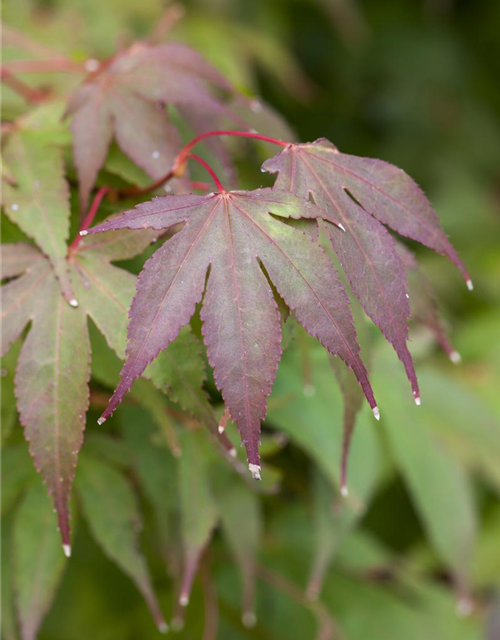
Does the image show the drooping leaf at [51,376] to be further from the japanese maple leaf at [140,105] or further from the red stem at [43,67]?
the red stem at [43,67]

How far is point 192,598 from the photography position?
1097 mm

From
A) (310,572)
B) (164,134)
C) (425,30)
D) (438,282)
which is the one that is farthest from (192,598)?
(425,30)

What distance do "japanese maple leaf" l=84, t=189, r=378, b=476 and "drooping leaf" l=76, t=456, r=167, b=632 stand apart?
253 mm

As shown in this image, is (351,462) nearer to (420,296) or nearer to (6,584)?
(420,296)

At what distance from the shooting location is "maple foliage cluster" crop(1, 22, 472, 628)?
21.0 inches

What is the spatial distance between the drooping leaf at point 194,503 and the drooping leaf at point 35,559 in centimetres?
13

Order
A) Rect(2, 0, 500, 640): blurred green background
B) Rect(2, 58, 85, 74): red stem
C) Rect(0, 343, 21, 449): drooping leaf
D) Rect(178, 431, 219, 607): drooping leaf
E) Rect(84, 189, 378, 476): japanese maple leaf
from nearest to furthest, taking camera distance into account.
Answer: Rect(84, 189, 378, 476): japanese maple leaf
Rect(0, 343, 21, 449): drooping leaf
Rect(178, 431, 219, 607): drooping leaf
Rect(2, 58, 85, 74): red stem
Rect(2, 0, 500, 640): blurred green background

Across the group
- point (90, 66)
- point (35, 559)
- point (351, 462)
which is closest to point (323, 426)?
point (351, 462)

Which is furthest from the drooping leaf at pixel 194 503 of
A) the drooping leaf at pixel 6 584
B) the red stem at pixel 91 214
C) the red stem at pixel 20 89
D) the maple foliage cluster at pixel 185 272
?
the red stem at pixel 20 89

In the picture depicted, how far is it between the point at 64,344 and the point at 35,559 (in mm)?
241

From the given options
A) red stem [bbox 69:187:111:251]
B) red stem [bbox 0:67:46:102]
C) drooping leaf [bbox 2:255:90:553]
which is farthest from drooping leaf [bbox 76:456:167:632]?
red stem [bbox 0:67:46:102]

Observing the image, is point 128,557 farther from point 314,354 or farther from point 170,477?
point 314,354

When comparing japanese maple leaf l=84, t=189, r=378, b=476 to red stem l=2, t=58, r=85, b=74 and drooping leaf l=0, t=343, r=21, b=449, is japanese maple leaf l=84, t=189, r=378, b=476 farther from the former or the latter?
red stem l=2, t=58, r=85, b=74

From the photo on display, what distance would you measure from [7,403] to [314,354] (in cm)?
44
